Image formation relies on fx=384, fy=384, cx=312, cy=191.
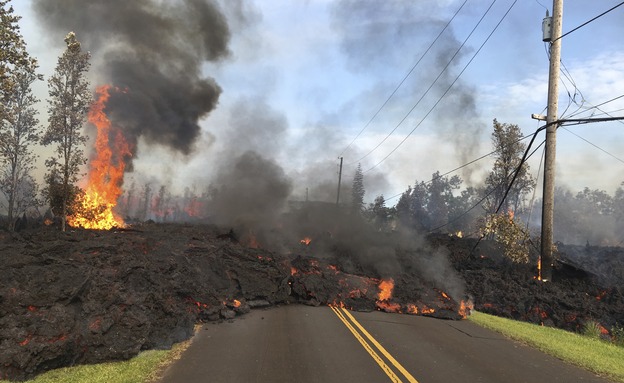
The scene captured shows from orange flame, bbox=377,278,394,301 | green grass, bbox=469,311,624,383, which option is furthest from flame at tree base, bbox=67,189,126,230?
green grass, bbox=469,311,624,383

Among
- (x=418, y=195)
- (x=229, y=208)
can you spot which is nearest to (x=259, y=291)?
(x=229, y=208)

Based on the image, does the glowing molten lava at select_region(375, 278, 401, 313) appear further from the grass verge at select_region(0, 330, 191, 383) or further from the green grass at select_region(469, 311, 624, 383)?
the grass verge at select_region(0, 330, 191, 383)

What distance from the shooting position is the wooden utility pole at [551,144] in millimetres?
14648

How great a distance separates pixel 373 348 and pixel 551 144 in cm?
1152

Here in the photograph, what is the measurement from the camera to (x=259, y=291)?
13.7m

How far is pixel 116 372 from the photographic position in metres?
6.27

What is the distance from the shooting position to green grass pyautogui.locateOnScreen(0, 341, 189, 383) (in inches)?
233

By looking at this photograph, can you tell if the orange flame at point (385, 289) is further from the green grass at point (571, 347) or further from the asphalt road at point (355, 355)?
the green grass at point (571, 347)

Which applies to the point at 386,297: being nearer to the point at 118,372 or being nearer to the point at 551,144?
the point at 551,144

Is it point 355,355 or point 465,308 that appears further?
point 465,308

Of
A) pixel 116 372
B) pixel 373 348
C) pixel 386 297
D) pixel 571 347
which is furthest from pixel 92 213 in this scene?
pixel 571 347

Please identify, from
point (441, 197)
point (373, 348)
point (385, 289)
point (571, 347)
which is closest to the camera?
point (373, 348)

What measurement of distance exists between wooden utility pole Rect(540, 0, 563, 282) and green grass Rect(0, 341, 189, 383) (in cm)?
1384

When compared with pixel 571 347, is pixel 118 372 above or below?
below
